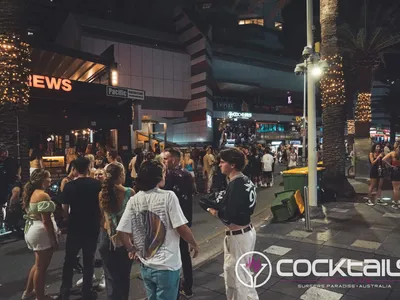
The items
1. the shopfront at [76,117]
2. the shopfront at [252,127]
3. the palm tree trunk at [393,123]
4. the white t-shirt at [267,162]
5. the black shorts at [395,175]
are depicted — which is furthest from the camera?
the palm tree trunk at [393,123]

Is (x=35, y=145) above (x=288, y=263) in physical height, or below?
above

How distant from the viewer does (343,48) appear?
557 inches

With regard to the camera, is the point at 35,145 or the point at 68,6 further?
the point at 68,6

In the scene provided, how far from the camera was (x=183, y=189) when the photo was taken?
165 inches

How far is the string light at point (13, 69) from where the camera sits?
7.45 meters

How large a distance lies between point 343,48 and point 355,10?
4.73 metres

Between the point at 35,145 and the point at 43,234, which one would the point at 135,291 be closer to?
the point at 43,234

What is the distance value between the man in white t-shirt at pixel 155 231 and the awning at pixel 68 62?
1491 centimetres

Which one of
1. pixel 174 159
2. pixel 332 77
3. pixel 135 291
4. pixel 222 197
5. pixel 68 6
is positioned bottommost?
pixel 135 291

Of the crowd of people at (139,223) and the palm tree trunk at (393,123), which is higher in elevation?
the palm tree trunk at (393,123)

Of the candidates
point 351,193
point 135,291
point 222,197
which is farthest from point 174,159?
point 351,193

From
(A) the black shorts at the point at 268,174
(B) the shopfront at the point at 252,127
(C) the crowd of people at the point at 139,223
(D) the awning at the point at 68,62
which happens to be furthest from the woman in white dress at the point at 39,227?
(B) the shopfront at the point at 252,127

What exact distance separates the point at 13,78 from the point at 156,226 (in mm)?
7159

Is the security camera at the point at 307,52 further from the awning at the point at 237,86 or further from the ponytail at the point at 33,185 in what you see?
the awning at the point at 237,86
